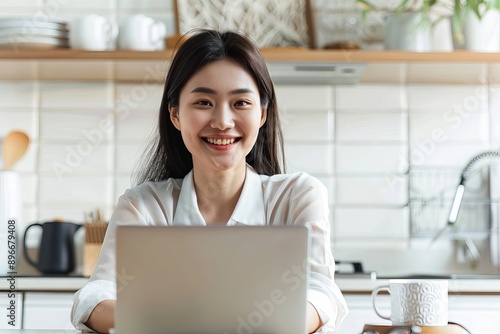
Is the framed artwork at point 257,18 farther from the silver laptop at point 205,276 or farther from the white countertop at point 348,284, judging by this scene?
the silver laptop at point 205,276

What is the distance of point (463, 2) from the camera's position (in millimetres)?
2959

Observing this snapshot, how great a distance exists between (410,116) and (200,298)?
216 centimetres

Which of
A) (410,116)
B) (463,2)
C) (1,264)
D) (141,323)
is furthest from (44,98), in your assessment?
(141,323)

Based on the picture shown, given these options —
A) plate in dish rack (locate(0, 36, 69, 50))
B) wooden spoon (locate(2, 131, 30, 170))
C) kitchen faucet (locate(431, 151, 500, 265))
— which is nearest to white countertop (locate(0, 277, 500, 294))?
kitchen faucet (locate(431, 151, 500, 265))

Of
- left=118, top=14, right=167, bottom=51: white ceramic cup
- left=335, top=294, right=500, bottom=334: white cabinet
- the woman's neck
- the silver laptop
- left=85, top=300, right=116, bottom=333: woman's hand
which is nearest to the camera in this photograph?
the silver laptop

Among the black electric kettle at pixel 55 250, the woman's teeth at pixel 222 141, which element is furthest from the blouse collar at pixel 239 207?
the black electric kettle at pixel 55 250

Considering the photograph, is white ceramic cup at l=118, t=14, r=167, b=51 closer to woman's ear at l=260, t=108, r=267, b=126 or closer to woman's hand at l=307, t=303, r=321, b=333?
woman's ear at l=260, t=108, r=267, b=126

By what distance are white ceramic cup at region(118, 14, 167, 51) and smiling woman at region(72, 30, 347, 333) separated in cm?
104

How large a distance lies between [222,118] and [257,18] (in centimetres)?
142

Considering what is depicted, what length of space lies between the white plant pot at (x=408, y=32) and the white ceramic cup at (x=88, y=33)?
3.45ft

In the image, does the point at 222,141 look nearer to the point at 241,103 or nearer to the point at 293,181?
the point at 241,103

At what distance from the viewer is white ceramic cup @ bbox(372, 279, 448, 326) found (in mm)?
1341

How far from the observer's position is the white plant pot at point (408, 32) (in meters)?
2.89

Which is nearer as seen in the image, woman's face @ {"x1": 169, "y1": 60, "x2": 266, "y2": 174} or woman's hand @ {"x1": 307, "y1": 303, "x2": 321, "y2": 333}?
woman's hand @ {"x1": 307, "y1": 303, "x2": 321, "y2": 333}
